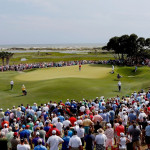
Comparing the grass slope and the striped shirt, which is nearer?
the striped shirt

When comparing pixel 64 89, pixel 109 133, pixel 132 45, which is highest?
pixel 132 45

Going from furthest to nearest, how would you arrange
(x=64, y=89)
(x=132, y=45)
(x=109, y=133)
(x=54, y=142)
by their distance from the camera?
(x=132, y=45) < (x=64, y=89) < (x=109, y=133) < (x=54, y=142)

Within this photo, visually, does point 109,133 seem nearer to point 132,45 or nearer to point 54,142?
point 54,142

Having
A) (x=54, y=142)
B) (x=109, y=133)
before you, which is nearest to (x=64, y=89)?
(x=109, y=133)

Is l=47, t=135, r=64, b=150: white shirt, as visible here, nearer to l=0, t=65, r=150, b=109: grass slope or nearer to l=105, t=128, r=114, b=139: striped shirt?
l=105, t=128, r=114, b=139: striped shirt

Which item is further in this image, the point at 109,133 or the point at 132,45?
the point at 132,45

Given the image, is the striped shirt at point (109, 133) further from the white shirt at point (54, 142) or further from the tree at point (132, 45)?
the tree at point (132, 45)

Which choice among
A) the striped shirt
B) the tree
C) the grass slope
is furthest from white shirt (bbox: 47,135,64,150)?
the tree

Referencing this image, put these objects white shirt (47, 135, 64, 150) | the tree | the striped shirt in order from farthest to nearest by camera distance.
Answer: the tree, the striped shirt, white shirt (47, 135, 64, 150)

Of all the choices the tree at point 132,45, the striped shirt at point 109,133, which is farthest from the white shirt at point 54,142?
the tree at point 132,45

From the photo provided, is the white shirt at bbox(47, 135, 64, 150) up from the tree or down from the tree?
down

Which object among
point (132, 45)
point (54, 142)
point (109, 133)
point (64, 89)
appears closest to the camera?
point (54, 142)

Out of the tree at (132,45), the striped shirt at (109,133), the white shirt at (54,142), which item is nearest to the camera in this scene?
the white shirt at (54,142)

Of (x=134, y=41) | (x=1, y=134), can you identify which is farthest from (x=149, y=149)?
(x=134, y=41)
